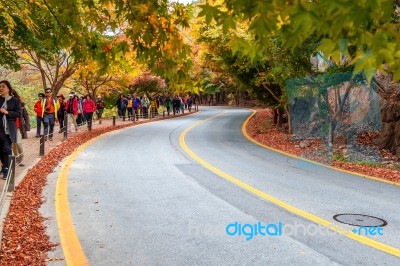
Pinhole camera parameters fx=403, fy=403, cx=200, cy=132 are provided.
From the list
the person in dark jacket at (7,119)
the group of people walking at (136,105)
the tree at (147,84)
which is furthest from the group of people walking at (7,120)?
the tree at (147,84)

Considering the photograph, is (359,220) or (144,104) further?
(144,104)

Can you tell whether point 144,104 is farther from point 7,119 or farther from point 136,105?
point 7,119

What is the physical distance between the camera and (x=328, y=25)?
2139 mm

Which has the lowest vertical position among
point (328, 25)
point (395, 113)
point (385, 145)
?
point (385, 145)

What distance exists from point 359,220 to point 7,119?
6713 millimetres

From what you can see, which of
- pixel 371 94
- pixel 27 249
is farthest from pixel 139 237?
pixel 371 94

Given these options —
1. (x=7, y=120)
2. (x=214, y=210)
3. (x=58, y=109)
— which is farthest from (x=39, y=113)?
(x=214, y=210)

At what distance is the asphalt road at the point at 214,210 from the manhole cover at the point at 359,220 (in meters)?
0.12

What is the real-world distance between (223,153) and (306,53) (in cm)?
467

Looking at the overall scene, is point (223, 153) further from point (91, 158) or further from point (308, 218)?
point (308, 218)

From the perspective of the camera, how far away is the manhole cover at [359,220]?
5.78 metres

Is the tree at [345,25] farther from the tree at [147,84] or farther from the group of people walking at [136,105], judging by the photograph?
the tree at [147,84]

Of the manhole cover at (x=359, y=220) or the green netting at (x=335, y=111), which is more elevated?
the green netting at (x=335, y=111)

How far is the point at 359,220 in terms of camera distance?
5945 mm
